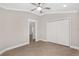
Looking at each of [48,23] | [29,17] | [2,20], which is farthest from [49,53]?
[2,20]

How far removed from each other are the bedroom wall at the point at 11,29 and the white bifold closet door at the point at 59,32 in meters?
0.40

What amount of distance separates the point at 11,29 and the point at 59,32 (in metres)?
0.83

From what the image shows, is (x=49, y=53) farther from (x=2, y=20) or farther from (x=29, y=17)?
(x=2, y=20)

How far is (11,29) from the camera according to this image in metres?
1.60

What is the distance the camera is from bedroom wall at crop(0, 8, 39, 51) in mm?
1579

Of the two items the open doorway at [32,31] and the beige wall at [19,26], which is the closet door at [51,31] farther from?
the open doorway at [32,31]

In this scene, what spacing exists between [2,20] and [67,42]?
1162mm

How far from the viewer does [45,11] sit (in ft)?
5.37

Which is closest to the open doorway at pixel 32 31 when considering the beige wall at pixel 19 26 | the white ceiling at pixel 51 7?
the beige wall at pixel 19 26

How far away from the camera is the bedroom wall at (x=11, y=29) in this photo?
1579 mm

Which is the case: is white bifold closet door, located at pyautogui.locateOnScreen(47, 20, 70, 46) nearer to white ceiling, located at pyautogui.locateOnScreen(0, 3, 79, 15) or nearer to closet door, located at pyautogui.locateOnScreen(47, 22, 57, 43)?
closet door, located at pyautogui.locateOnScreen(47, 22, 57, 43)

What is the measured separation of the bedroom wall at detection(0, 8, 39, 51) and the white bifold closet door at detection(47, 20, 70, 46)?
40cm

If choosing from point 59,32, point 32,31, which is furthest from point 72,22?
point 32,31

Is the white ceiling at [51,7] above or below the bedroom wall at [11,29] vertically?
above
